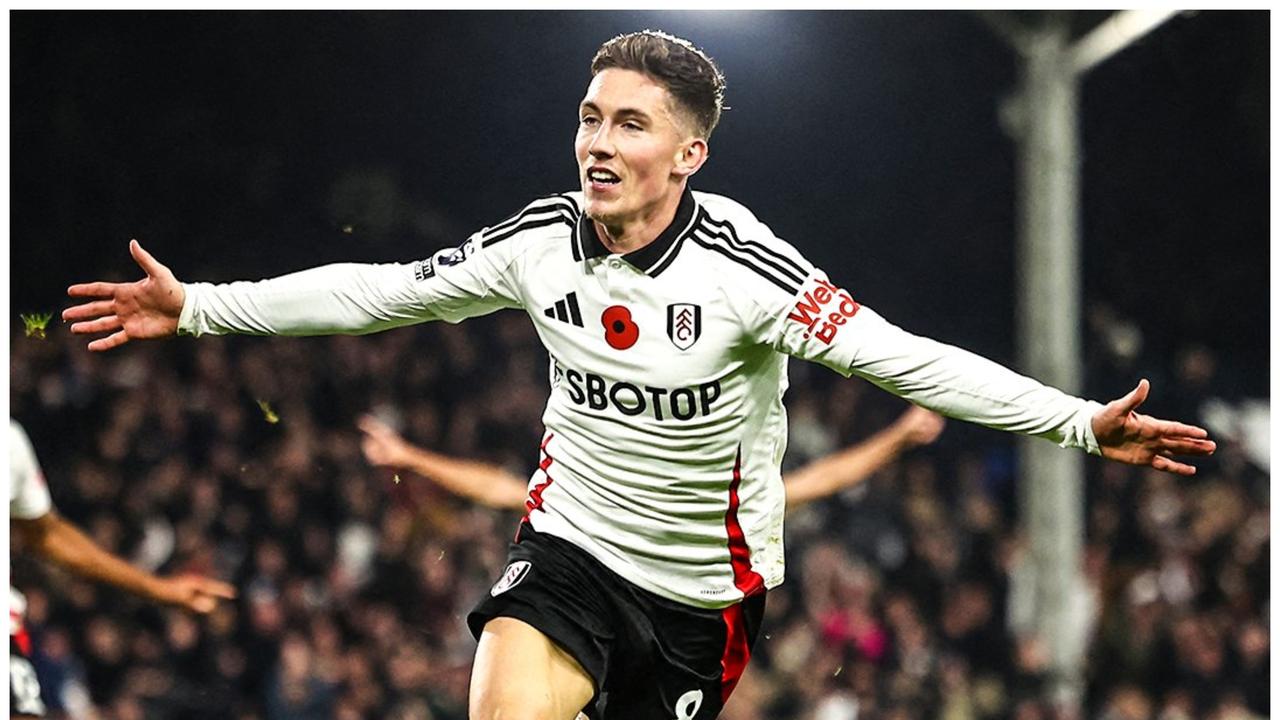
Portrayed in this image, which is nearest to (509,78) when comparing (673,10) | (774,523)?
(673,10)

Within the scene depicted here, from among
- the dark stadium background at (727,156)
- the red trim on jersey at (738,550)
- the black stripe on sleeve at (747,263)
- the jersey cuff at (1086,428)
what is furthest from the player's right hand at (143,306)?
the dark stadium background at (727,156)

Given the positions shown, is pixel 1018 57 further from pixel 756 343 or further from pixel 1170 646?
pixel 756 343

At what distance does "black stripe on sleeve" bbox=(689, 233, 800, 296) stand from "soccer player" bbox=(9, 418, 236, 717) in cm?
193

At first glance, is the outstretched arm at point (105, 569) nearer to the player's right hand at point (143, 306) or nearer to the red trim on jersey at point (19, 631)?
the red trim on jersey at point (19, 631)

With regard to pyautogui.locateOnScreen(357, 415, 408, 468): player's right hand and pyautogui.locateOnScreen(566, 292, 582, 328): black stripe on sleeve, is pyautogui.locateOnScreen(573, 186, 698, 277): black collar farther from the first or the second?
pyautogui.locateOnScreen(357, 415, 408, 468): player's right hand

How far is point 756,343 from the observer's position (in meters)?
4.29

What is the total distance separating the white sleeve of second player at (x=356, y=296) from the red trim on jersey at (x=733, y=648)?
0.99 m

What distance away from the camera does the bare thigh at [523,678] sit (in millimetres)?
4082

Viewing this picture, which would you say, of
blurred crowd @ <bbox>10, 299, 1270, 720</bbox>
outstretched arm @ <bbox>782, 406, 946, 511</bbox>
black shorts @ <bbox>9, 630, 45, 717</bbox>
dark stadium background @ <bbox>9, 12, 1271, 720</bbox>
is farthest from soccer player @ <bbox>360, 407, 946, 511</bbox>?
dark stadium background @ <bbox>9, 12, 1271, 720</bbox>

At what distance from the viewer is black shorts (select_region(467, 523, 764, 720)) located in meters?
4.31

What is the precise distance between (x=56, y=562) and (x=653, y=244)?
2.27 meters

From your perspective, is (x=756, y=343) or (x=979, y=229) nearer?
(x=756, y=343)

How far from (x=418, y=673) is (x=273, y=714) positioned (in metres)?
0.82

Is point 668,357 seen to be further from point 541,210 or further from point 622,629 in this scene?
point 622,629
